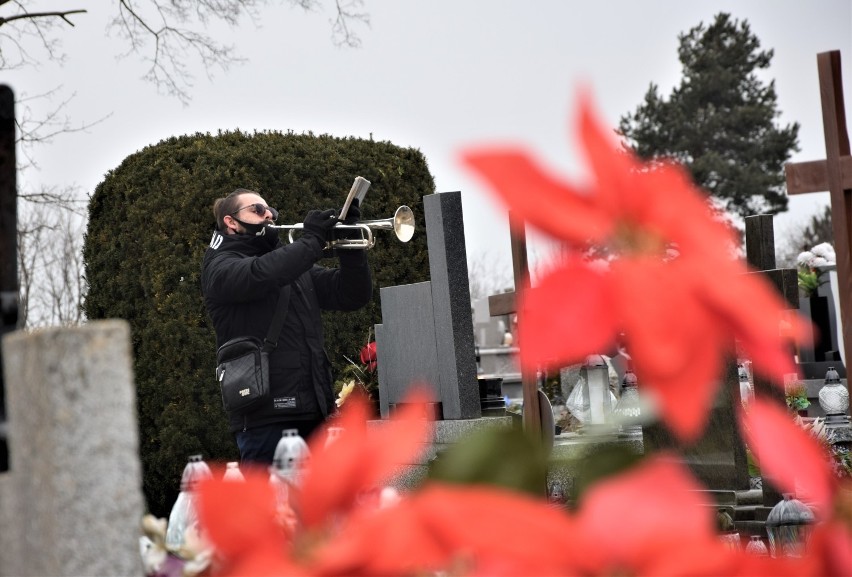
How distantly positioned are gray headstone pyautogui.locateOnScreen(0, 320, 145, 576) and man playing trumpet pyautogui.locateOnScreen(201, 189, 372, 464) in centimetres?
413

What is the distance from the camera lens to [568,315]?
1.27 feet

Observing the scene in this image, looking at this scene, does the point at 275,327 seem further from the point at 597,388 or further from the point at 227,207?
the point at 597,388

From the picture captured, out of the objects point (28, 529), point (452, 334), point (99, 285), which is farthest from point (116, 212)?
point (28, 529)

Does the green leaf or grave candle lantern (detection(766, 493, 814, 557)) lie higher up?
the green leaf

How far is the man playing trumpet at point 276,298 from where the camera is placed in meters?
5.00

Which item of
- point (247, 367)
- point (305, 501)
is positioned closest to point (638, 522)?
point (305, 501)

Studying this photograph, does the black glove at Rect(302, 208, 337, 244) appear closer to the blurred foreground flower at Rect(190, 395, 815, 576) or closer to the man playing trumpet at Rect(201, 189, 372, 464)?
the man playing trumpet at Rect(201, 189, 372, 464)

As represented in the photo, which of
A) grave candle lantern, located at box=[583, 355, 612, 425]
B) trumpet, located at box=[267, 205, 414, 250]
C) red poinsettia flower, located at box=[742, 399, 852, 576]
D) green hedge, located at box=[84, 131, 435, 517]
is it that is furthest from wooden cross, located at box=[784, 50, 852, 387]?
green hedge, located at box=[84, 131, 435, 517]

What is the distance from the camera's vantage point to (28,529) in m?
0.74

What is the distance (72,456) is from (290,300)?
182 inches

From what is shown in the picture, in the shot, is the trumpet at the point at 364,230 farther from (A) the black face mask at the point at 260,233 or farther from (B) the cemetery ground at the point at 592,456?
(B) the cemetery ground at the point at 592,456

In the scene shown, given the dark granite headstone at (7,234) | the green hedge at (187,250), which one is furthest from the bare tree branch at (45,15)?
the dark granite headstone at (7,234)

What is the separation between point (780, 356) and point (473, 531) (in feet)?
0.46

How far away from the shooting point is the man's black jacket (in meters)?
4.99
